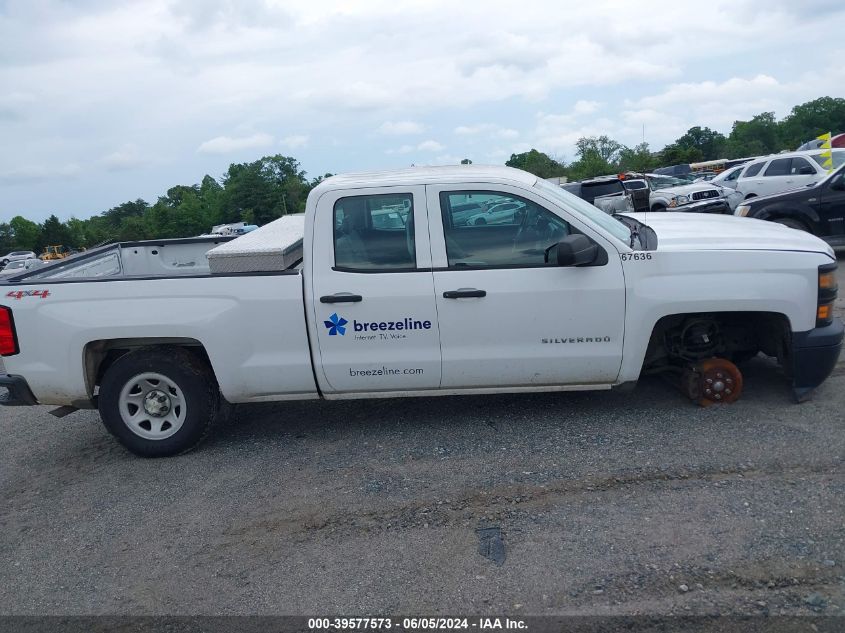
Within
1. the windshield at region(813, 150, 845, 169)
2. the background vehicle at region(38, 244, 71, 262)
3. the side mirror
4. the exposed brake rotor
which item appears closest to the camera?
the side mirror

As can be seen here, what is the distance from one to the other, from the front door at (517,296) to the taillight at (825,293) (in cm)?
134

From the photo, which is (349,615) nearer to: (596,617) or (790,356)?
(596,617)

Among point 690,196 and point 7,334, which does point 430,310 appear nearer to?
point 7,334

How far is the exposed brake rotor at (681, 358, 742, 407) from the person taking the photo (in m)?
5.36

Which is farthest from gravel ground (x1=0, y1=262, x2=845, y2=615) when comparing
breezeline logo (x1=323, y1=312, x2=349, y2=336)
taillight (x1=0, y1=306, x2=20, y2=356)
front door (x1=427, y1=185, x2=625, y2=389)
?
taillight (x1=0, y1=306, x2=20, y2=356)

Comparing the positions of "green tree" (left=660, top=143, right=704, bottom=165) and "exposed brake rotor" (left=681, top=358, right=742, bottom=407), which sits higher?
"green tree" (left=660, top=143, right=704, bottom=165)

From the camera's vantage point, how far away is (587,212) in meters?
5.45

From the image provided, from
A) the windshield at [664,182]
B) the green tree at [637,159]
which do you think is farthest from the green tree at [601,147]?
the windshield at [664,182]

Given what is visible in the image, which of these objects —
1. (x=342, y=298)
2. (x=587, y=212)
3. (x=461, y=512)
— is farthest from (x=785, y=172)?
(x=461, y=512)

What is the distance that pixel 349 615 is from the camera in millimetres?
3471

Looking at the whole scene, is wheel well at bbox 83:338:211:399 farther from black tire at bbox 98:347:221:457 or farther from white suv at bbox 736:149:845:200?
white suv at bbox 736:149:845:200

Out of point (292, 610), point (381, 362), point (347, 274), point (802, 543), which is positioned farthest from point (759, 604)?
point (347, 274)

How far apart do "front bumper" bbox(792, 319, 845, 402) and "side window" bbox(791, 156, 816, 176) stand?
43.1 feet

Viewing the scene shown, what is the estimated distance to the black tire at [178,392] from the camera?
17.7 feet
